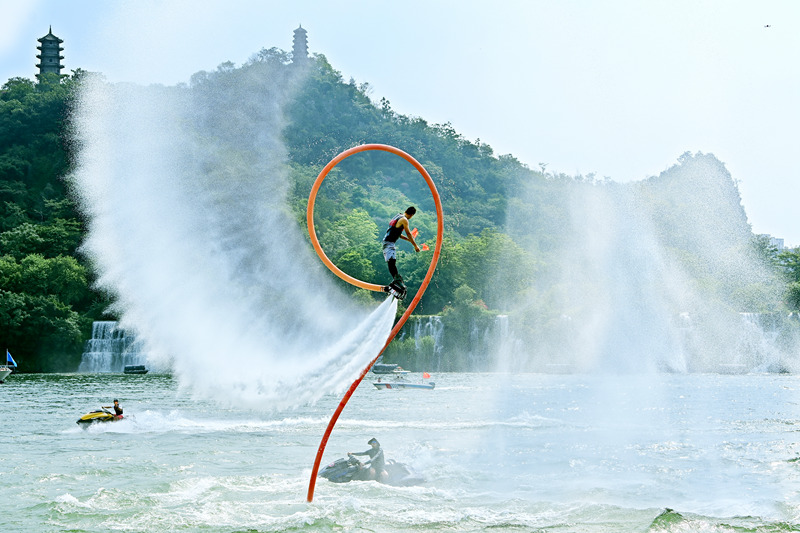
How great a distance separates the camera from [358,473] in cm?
2822

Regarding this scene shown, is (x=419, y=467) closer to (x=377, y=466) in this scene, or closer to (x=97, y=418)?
(x=377, y=466)

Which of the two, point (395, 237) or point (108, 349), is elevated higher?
point (395, 237)

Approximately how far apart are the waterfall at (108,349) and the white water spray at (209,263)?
3118 millimetres

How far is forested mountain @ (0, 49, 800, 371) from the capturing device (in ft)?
375

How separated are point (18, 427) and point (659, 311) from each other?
323 feet

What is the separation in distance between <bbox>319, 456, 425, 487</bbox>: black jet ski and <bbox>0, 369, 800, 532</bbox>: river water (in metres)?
0.56

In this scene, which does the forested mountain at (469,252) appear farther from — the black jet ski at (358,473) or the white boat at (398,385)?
the black jet ski at (358,473)

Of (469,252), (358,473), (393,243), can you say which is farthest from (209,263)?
(469,252)

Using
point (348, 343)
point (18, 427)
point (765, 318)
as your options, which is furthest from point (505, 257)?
point (18, 427)

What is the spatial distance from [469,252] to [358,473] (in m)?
115

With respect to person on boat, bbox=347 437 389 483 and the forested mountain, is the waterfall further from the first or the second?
person on boat, bbox=347 437 389 483

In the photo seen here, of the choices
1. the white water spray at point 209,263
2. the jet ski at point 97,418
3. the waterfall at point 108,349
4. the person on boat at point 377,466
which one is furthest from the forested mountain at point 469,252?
the person on boat at point 377,466

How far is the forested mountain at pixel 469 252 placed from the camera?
114188mm

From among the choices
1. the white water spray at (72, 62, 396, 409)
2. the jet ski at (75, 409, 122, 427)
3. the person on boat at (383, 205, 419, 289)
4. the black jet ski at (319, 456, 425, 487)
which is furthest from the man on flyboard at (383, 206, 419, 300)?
the jet ski at (75, 409, 122, 427)
